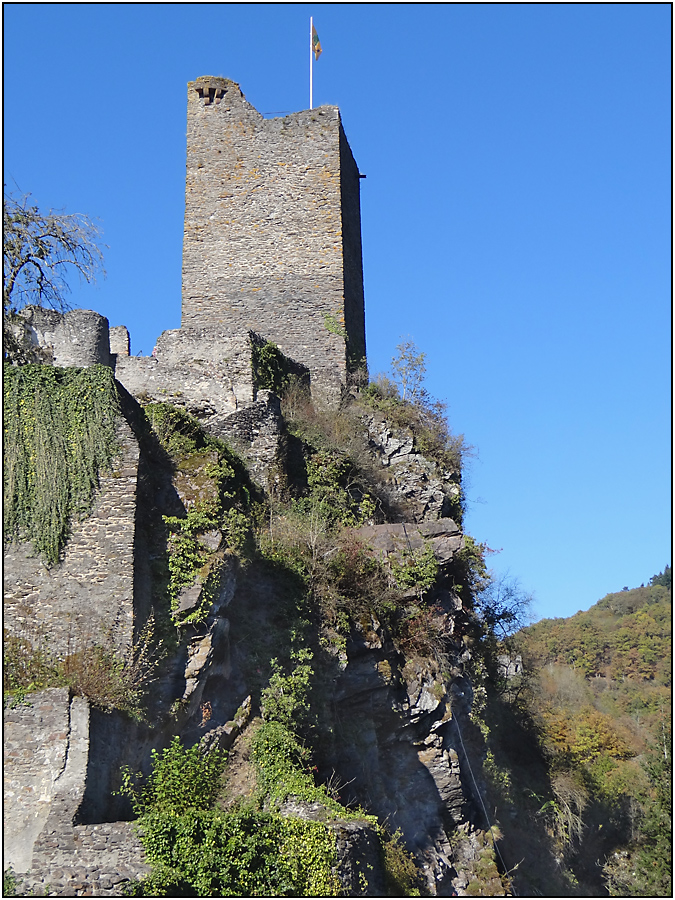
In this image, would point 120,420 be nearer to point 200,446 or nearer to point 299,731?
point 200,446

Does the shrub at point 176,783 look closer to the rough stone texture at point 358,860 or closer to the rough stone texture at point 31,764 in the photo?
the rough stone texture at point 31,764

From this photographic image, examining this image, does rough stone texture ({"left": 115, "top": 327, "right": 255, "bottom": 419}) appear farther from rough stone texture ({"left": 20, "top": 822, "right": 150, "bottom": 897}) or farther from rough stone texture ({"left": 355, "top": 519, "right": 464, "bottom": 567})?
rough stone texture ({"left": 20, "top": 822, "right": 150, "bottom": 897})

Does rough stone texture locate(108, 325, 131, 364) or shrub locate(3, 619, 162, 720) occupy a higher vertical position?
rough stone texture locate(108, 325, 131, 364)

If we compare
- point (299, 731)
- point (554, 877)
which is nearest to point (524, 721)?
point (554, 877)

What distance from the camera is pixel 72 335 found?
21.5 meters

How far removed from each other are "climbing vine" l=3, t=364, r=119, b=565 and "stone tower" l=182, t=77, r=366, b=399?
32.8ft

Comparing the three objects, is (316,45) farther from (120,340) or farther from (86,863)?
(86,863)

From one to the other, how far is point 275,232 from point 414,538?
9.86 metres

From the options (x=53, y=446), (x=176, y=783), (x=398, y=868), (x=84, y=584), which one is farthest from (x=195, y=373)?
(x=398, y=868)

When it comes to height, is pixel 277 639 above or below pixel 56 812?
above

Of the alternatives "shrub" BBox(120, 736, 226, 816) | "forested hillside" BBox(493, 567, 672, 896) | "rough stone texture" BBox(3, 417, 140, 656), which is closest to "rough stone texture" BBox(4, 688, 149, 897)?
"shrub" BBox(120, 736, 226, 816)

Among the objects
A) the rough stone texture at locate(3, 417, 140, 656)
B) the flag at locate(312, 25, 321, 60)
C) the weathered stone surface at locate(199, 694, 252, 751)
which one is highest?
the flag at locate(312, 25, 321, 60)

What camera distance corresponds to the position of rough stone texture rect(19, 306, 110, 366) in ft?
70.0

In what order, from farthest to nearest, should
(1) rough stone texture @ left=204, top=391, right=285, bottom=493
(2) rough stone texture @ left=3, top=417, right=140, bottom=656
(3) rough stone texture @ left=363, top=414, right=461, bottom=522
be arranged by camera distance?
1. (3) rough stone texture @ left=363, top=414, right=461, bottom=522
2. (1) rough stone texture @ left=204, top=391, right=285, bottom=493
3. (2) rough stone texture @ left=3, top=417, right=140, bottom=656
